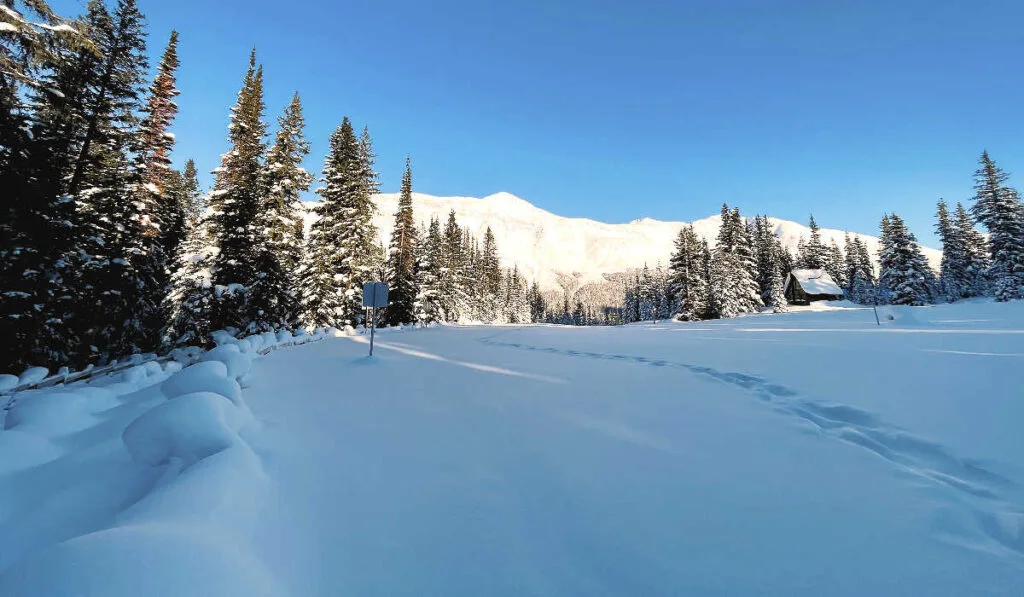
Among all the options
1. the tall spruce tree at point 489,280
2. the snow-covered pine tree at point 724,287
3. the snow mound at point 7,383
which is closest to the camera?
the snow mound at point 7,383

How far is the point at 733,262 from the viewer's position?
51.3m

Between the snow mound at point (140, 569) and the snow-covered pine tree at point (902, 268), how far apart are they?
6156cm

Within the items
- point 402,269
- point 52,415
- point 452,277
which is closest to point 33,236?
point 52,415

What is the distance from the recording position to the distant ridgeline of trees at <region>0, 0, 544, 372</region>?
12.7 metres

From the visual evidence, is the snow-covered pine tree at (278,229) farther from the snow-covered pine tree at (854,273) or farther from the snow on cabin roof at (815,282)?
the snow-covered pine tree at (854,273)

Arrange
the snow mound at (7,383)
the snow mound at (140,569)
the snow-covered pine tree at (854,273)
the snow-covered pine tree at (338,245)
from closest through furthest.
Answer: the snow mound at (140,569) < the snow mound at (7,383) < the snow-covered pine tree at (338,245) < the snow-covered pine tree at (854,273)

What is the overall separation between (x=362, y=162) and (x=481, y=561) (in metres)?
35.3

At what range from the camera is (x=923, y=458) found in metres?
3.94

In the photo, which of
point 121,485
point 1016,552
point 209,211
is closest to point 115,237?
point 209,211

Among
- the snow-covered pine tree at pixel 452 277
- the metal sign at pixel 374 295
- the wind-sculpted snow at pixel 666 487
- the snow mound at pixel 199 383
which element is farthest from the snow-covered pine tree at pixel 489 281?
the snow mound at pixel 199 383

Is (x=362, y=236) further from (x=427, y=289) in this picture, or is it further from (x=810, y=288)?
(x=810, y=288)

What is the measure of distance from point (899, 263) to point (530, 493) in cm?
6217

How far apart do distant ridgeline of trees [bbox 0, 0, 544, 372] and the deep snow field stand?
12.0 m

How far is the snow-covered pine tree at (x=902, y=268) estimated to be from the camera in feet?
149
